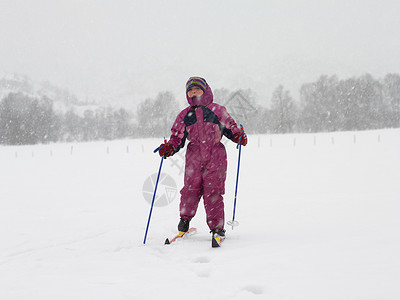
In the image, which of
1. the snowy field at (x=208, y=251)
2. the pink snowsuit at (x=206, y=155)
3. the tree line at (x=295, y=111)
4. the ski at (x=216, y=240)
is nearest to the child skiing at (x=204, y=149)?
the pink snowsuit at (x=206, y=155)

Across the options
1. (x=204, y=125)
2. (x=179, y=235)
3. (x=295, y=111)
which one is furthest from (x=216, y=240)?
(x=295, y=111)

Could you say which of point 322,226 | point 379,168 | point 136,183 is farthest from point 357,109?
point 322,226

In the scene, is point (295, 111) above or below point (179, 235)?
above

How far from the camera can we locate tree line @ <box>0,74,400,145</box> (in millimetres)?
65812

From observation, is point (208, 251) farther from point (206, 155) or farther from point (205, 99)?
point (205, 99)

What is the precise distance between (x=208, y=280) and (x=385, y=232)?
2.30m

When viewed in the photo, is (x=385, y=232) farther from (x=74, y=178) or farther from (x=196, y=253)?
(x=74, y=178)

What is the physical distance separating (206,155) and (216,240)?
117cm

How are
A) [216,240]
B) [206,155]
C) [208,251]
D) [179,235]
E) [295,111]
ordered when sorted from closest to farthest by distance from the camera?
[208,251] → [216,240] → [206,155] → [179,235] → [295,111]

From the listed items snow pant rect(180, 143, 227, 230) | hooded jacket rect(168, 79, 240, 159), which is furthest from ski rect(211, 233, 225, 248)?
hooded jacket rect(168, 79, 240, 159)

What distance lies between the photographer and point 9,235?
196 inches

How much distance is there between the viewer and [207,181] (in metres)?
4.51

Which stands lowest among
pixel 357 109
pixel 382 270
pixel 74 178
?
pixel 74 178

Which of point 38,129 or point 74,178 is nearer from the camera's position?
point 74,178
